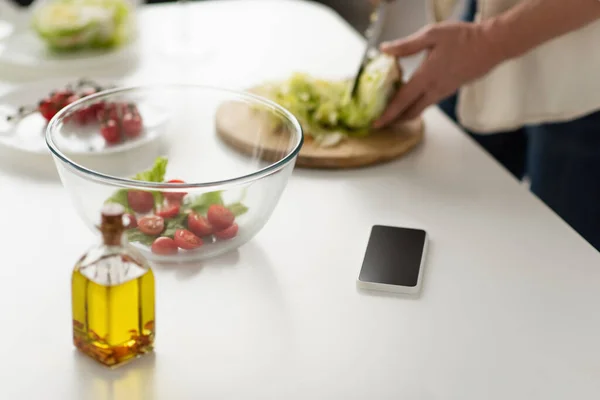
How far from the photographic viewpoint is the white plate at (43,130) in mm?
1304

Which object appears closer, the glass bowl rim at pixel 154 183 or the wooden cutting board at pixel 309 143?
the glass bowl rim at pixel 154 183

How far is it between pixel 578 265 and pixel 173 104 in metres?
0.71

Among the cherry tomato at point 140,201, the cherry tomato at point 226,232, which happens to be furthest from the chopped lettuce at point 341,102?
the cherry tomato at point 140,201

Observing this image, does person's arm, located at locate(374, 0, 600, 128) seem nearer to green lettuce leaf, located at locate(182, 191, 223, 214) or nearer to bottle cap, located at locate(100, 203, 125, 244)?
green lettuce leaf, located at locate(182, 191, 223, 214)

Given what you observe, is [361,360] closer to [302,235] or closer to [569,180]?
[302,235]

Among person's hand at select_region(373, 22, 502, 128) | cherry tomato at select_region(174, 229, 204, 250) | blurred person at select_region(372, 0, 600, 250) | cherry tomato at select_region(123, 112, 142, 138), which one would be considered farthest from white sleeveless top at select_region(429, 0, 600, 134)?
cherry tomato at select_region(174, 229, 204, 250)

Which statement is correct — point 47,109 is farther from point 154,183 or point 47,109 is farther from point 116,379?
point 116,379

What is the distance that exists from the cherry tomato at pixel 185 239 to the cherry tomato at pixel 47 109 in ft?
1.50

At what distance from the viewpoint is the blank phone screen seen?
3.48 ft

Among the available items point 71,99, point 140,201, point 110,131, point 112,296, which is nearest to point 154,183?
point 140,201

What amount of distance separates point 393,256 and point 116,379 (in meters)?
0.40

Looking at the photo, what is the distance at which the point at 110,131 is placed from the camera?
53.1 inches

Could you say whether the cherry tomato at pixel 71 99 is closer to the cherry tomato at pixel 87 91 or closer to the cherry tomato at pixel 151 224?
the cherry tomato at pixel 87 91

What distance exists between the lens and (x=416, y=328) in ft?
3.22
